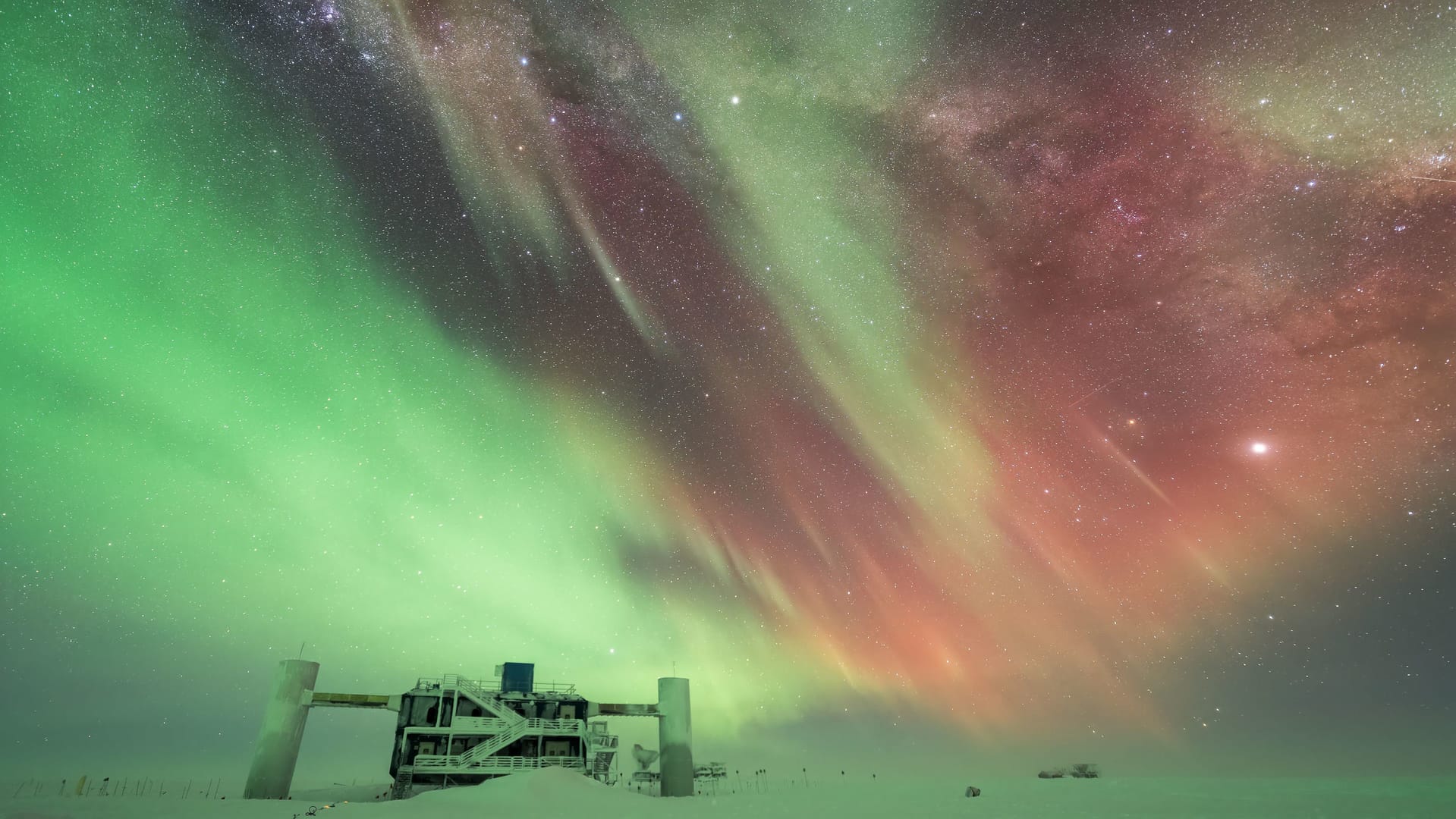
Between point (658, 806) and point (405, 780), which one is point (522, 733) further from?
point (658, 806)

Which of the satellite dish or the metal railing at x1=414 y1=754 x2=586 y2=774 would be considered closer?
the metal railing at x1=414 y1=754 x2=586 y2=774

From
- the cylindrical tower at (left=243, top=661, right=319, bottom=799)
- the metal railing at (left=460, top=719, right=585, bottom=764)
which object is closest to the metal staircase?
the metal railing at (left=460, top=719, right=585, bottom=764)

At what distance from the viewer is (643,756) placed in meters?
82.7

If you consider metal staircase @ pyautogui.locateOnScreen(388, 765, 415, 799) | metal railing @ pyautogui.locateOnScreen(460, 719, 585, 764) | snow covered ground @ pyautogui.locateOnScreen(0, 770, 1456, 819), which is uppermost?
metal railing @ pyautogui.locateOnScreen(460, 719, 585, 764)

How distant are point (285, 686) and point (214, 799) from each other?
12904 mm

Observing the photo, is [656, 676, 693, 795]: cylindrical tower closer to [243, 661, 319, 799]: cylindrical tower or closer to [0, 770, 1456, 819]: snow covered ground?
[0, 770, 1456, 819]: snow covered ground

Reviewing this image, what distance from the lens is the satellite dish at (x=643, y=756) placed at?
81.8 meters

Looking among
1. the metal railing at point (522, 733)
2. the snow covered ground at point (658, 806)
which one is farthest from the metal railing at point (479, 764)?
the snow covered ground at point (658, 806)

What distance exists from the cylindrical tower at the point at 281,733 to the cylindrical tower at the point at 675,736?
101 feet

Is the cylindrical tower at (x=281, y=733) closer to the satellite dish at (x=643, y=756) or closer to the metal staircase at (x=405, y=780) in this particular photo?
the metal staircase at (x=405, y=780)

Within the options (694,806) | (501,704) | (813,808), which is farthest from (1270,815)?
(501,704)

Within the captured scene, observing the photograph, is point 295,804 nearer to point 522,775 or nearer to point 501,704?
point 522,775

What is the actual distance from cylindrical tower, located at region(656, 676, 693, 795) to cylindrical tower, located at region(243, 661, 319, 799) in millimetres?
30748

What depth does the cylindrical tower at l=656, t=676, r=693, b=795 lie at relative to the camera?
2559 inches
